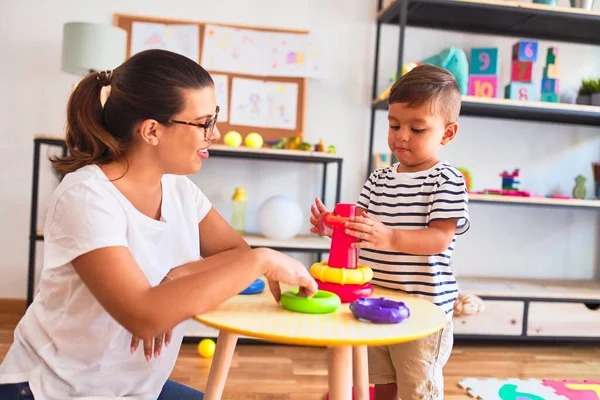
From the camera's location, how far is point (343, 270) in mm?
1061

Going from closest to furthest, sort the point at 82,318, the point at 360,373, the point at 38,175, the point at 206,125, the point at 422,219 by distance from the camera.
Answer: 1. the point at 82,318
2. the point at 206,125
3. the point at 360,373
4. the point at 422,219
5. the point at 38,175

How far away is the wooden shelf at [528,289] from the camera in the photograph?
2.70 metres

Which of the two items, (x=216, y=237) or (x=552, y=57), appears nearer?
(x=216, y=237)

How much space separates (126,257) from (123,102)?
0.30 m

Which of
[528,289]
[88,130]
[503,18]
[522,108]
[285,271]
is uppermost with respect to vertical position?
[503,18]

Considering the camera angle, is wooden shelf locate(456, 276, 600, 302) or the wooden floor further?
wooden shelf locate(456, 276, 600, 302)

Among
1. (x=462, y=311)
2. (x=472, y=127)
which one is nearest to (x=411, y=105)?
(x=462, y=311)

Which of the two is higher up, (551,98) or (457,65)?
(457,65)

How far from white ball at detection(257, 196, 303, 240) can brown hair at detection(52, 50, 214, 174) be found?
5.25 ft

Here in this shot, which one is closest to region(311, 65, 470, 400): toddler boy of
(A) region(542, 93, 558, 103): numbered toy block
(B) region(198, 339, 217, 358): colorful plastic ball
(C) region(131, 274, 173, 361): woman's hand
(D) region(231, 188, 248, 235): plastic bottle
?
(C) region(131, 274, 173, 361): woman's hand

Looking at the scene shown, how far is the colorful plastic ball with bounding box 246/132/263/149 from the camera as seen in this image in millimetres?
2674

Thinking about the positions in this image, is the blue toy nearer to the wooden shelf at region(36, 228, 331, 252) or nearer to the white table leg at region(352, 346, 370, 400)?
the wooden shelf at region(36, 228, 331, 252)

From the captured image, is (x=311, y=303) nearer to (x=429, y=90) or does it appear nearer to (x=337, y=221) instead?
(x=337, y=221)

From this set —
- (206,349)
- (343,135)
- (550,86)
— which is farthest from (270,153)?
(550,86)
